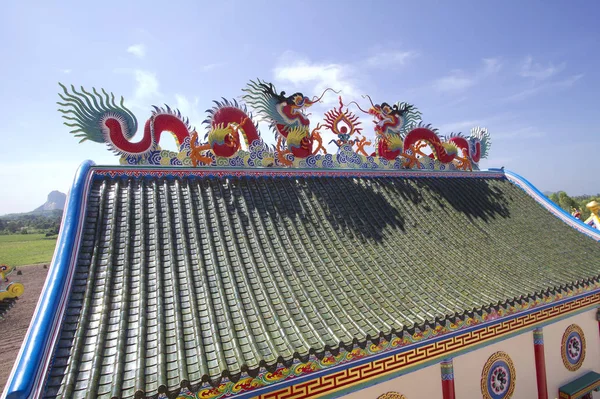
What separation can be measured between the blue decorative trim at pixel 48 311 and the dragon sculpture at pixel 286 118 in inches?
144

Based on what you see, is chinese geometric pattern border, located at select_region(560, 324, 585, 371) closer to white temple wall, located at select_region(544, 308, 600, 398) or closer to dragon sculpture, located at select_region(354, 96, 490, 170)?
white temple wall, located at select_region(544, 308, 600, 398)

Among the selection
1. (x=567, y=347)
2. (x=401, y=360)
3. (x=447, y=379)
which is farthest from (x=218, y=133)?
(x=567, y=347)

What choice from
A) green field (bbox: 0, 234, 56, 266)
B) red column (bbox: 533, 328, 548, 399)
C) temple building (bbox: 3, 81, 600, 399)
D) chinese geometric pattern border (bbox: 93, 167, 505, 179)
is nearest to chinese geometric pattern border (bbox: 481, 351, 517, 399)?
temple building (bbox: 3, 81, 600, 399)

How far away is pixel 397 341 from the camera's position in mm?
4055

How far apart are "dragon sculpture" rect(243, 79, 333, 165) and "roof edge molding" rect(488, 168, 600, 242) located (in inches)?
266

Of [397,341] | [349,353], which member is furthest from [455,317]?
[349,353]

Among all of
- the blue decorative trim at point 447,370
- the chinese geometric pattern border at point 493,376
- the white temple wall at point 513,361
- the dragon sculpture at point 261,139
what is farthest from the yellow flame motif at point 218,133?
the chinese geometric pattern border at point 493,376

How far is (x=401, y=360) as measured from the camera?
4.55m

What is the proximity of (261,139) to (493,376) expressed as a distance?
6055 millimetres

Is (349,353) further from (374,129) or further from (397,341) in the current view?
(374,129)

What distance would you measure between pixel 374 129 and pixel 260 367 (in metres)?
6.51

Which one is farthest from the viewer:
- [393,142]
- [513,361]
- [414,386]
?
[393,142]

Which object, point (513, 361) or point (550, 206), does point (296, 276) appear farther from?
point (550, 206)

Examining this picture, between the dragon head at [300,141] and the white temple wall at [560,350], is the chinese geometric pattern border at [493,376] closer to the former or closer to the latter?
the white temple wall at [560,350]
